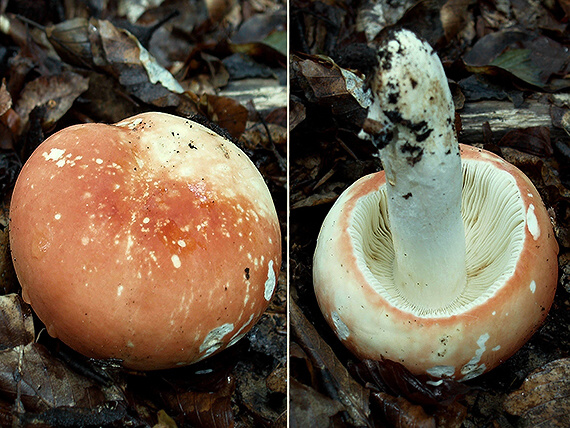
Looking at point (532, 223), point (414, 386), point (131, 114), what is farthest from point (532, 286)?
point (131, 114)

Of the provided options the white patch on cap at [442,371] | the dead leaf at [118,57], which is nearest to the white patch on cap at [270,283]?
the white patch on cap at [442,371]

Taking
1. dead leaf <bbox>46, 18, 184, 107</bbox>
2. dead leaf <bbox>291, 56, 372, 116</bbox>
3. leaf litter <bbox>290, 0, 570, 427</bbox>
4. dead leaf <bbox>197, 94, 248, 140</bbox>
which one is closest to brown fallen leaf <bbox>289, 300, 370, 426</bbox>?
leaf litter <bbox>290, 0, 570, 427</bbox>

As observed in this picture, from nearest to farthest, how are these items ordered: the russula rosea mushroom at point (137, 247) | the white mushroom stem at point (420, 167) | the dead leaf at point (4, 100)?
the white mushroom stem at point (420, 167), the russula rosea mushroom at point (137, 247), the dead leaf at point (4, 100)

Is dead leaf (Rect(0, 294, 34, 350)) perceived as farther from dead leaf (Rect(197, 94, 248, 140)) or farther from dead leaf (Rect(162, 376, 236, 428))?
dead leaf (Rect(197, 94, 248, 140))

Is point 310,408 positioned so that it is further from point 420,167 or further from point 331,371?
point 420,167

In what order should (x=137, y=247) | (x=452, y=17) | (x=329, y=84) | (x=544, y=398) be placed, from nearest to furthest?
1. (x=137, y=247)
2. (x=544, y=398)
3. (x=329, y=84)
4. (x=452, y=17)

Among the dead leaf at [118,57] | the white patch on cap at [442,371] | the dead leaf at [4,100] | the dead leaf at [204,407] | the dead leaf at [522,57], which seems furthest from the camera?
the dead leaf at [118,57]

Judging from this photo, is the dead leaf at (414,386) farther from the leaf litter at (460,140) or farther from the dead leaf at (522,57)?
the dead leaf at (522,57)
